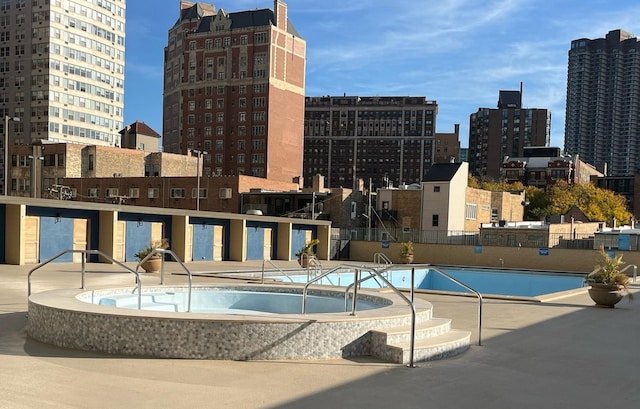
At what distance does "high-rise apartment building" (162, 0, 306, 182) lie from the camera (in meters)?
108

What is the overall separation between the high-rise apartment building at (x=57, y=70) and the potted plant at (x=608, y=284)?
9157 cm

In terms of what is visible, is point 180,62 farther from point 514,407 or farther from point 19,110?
point 514,407

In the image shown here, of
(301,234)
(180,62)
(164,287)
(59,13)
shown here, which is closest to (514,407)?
(164,287)

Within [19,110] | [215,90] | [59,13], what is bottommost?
[19,110]

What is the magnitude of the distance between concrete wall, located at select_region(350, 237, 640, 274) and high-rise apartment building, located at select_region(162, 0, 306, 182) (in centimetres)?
6066

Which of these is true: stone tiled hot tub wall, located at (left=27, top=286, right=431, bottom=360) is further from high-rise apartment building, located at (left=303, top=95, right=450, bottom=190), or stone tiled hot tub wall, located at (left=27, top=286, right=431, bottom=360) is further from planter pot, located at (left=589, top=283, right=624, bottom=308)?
high-rise apartment building, located at (left=303, top=95, right=450, bottom=190)

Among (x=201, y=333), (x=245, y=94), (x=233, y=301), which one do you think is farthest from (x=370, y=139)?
(x=201, y=333)

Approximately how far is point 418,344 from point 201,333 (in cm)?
373

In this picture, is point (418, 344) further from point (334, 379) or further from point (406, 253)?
point (406, 253)

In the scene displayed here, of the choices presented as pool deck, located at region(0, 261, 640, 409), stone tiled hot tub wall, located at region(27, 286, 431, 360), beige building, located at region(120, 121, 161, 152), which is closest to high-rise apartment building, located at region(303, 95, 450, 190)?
beige building, located at region(120, 121, 161, 152)

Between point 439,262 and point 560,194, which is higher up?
point 560,194

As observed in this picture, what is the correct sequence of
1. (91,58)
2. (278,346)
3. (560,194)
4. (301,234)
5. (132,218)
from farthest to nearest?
(91,58) → (560,194) → (301,234) → (132,218) → (278,346)

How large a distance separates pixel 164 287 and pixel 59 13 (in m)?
94.7

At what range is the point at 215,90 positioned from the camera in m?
115
